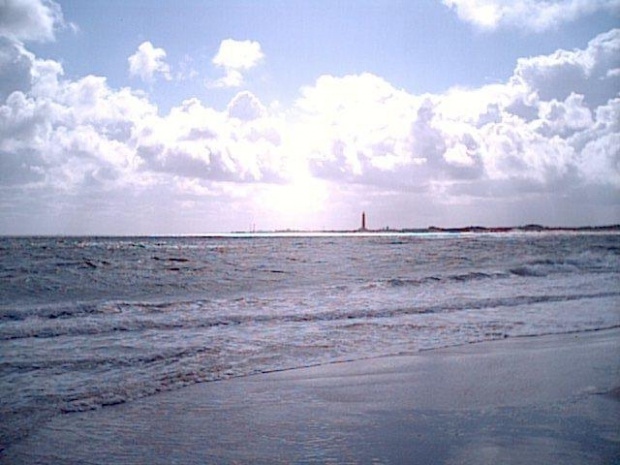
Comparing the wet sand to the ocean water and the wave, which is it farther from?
the wave

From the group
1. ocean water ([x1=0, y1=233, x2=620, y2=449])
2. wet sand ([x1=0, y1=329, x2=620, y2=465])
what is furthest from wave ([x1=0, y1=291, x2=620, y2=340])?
wet sand ([x1=0, y1=329, x2=620, y2=465])

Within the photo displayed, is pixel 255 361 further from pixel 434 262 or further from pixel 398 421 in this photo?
pixel 434 262

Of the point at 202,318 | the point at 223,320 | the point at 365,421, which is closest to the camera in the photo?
the point at 365,421

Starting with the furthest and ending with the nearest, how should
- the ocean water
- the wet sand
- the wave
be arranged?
the wave → the ocean water → the wet sand

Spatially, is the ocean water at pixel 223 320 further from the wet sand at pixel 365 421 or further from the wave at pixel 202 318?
the wet sand at pixel 365 421

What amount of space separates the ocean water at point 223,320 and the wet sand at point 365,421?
1.82ft

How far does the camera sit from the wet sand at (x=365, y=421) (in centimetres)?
404

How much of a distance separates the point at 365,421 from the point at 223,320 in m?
6.41

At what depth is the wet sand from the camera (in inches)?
159

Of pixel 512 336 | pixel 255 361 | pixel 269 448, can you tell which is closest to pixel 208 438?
pixel 269 448

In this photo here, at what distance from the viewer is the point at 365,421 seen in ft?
15.6

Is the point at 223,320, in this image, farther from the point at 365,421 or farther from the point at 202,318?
the point at 365,421

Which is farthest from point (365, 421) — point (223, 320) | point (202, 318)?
point (202, 318)

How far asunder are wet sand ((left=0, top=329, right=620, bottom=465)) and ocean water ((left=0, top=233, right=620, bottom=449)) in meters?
0.55
